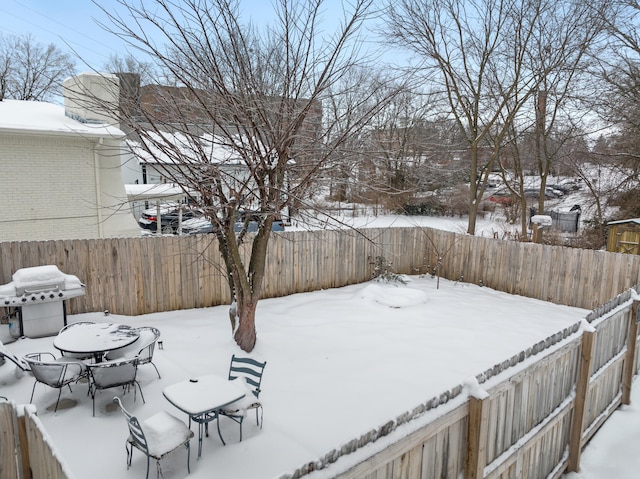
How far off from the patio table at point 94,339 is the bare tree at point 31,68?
22663 millimetres

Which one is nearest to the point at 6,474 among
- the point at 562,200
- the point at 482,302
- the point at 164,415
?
the point at 164,415

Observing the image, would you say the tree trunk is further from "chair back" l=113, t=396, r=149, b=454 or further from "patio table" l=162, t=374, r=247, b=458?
"chair back" l=113, t=396, r=149, b=454

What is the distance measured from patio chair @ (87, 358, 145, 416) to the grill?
221 cm

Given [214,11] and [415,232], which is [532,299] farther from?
[214,11]

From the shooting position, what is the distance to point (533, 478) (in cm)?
388

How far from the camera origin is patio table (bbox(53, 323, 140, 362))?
180 inches

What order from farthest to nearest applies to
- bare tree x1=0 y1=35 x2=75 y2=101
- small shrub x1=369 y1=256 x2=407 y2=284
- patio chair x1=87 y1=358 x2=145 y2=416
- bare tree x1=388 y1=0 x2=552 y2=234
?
bare tree x1=0 y1=35 x2=75 y2=101, bare tree x1=388 y1=0 x2=552 y2=234, small shrub x1=369 y1=256 x2=407 y2=284, patio chair x1=87 y1=358 x2=145 y2=416

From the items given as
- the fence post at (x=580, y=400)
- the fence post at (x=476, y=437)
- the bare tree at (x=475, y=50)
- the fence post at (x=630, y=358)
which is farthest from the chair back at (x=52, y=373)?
the bare tree at (x=475, y=50)

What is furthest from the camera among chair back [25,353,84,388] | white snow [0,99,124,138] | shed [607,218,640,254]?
shed [607,218,640,254]

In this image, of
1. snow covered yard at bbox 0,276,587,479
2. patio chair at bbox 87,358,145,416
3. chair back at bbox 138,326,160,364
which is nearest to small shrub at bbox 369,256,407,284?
snow covered yard at bbox 0,276,587,479

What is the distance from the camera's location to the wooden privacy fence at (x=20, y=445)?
2.57 meters

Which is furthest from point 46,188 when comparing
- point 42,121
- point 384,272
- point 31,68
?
point 31,68

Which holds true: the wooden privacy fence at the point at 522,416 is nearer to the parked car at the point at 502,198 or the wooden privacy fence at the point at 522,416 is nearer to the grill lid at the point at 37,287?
the grill lid at the point at 37,287

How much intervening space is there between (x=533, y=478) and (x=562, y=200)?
78.7ft
